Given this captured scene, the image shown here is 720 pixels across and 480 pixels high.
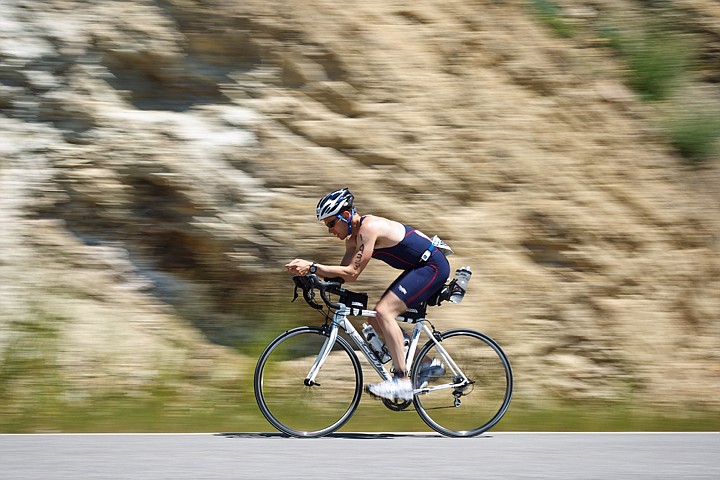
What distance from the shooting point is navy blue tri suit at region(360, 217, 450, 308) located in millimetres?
7555

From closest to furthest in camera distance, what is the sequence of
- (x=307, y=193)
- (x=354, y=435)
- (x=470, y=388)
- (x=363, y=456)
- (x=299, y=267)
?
(x=363, y=456) < (x=299, y=267) < (x=354, y=435) < (x=470, y=388) < (x=307, y=193)

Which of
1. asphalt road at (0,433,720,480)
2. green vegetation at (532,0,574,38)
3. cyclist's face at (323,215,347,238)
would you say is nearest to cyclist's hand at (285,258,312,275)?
cyclist's face at (323,215,347,238)

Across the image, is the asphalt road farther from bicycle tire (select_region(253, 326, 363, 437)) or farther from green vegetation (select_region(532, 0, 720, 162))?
green vegetation (select_region(532, 0, 720, 162))

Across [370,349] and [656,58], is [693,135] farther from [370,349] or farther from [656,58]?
[370,349]

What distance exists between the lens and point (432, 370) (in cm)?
771

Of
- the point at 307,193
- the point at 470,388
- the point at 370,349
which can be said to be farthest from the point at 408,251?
the point at 307,193

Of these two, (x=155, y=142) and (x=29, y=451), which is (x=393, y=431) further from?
(x=155, y=142)

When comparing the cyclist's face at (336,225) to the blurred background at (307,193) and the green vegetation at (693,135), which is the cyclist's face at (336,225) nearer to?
the blurred background at (307,193)

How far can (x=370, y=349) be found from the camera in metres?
7.68

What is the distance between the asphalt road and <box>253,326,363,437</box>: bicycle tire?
177 millimetres

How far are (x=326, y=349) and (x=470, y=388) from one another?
4.33 ft

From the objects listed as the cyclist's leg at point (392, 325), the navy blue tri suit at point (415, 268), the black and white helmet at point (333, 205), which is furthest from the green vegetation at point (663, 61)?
the black and white helmet at point (333, 205)

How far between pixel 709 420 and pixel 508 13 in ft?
19.0

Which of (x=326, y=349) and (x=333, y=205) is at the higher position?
(x=333, y=205)
